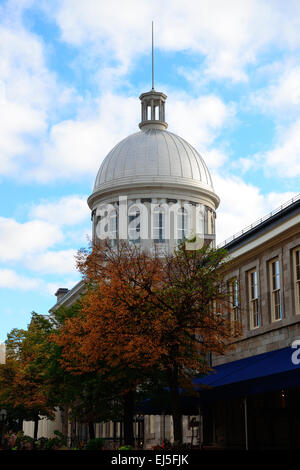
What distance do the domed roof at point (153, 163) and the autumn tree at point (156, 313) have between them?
5565cm

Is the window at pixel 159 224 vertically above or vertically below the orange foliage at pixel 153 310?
above

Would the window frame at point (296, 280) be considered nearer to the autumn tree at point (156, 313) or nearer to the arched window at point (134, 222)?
the autumn tree at point (156, 313)

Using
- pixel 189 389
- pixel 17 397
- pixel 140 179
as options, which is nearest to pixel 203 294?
pixel 189 389

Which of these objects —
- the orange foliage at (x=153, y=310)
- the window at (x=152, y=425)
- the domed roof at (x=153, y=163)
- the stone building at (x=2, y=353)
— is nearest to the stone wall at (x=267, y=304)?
the orange foliage at (x=153, y=310)

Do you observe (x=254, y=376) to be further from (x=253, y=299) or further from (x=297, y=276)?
(x=253, y=299)

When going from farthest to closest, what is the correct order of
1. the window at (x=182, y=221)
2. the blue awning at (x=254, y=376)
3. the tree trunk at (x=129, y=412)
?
the window at (x=182, y=221), the tree trunk at (x=129, y=412), the blue awning at (x=254, y=376)

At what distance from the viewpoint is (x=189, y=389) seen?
94.0 feet

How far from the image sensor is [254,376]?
A: 25.6m

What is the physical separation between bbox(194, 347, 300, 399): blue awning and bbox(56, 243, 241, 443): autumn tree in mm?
1099

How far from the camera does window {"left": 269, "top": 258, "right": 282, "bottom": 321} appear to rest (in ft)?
103

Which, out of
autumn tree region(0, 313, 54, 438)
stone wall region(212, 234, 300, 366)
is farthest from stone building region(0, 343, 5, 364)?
stone wall region(212, 234, 300, 366)

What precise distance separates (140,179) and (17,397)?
121ft

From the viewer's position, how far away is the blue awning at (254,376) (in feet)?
75.7

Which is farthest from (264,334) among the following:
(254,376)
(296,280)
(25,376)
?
(25,376)
